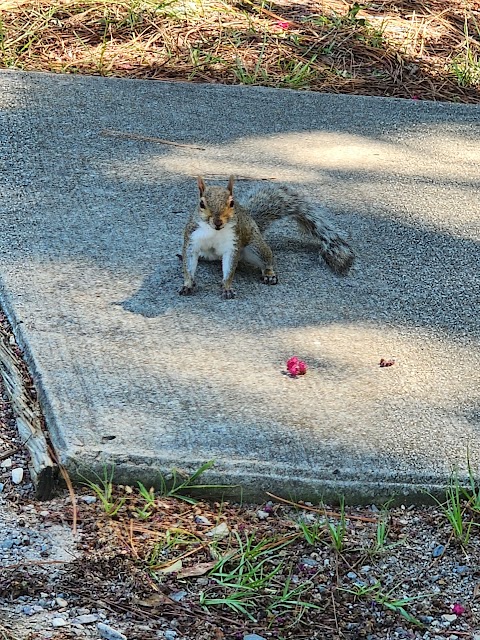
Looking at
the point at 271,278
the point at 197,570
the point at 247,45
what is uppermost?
the point at 197,570

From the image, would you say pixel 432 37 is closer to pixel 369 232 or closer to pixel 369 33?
pixel 369 33

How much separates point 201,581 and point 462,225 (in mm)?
2368

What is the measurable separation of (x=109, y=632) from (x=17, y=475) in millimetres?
591

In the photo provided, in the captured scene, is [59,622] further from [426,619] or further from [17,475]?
[426,619]

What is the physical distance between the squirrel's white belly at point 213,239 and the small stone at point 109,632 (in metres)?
1.62

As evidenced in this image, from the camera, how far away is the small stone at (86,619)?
86.4 inches

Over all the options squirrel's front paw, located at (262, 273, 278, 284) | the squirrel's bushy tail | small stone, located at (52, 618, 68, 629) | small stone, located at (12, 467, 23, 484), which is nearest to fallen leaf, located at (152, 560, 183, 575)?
small stone, located at (52, 618, 68, 629)

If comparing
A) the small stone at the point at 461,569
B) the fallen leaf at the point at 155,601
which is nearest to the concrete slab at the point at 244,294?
the small stone at the point at 461,569

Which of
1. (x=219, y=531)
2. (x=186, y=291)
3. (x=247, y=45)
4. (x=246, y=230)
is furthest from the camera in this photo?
(x=247, y=45)

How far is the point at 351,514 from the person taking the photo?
8.59 ft

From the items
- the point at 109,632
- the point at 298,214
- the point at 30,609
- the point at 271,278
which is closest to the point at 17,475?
the point at 30,609

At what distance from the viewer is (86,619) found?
86.8 inches

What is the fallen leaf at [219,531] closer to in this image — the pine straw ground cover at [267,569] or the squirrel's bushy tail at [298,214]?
the pine straw ground cover at [267,569]

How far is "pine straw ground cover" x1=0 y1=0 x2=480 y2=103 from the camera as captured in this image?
584 centimetres
